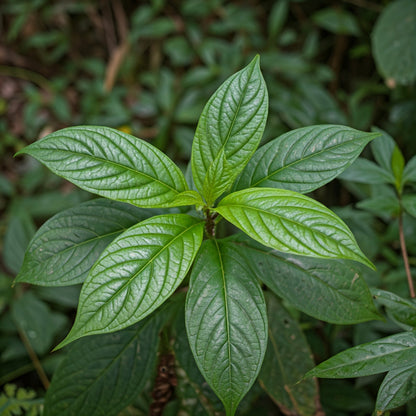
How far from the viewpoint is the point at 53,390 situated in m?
1.01

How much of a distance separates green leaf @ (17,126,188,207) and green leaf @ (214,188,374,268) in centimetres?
18

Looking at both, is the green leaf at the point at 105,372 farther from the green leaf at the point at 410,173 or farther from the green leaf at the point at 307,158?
the green leaf at the point at 410,173

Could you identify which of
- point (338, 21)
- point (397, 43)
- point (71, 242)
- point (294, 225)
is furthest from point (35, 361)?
point (338, 21)

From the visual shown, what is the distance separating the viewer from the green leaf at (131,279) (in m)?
0.71

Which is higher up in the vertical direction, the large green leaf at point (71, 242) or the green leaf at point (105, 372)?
the large green leaf at point (71, 242)

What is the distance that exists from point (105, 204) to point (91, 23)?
271cm

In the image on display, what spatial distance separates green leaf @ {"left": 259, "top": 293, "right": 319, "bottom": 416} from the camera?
43.1 inches

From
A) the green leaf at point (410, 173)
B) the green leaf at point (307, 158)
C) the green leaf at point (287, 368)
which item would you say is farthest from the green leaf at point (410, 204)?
the green leaf at point (287, 368)

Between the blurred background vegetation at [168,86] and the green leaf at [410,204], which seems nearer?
the green leaf at [410,204]

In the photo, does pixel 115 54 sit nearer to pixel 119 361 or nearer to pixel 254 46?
pixel 254 46

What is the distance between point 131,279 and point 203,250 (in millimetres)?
220

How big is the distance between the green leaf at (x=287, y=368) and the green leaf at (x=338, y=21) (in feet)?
6.66

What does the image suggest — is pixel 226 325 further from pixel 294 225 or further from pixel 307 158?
pixel 307 158

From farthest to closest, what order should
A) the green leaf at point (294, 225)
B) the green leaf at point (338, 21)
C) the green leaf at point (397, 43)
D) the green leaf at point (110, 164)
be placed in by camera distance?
1. the green leaf at point (338, 21)
2. the green leaf at point (397, 43)
3. the green leaf at point (110, 164)
4. the green leaf at point (294, 225)
